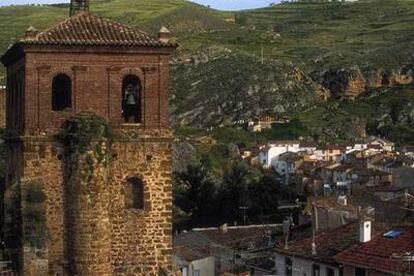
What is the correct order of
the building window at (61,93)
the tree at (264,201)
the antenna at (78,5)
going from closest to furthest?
the building window at (61,93) < the antenna at (78,5) < the tree at (264,201)

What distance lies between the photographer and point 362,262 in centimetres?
3219

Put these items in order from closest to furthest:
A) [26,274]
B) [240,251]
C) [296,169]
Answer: [26,274] < [240,251] < [296,169]

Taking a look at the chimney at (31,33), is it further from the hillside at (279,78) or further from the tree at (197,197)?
the hillside at (279,78)

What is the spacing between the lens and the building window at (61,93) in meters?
26.3

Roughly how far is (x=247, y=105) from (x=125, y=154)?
117490 millimetres

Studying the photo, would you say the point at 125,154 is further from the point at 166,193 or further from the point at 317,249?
the point at 317,249

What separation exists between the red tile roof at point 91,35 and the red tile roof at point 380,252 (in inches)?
390

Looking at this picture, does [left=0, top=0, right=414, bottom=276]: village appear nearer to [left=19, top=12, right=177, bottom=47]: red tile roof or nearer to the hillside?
[left=19, top=12, right=177, bottom=47]: red tile roof

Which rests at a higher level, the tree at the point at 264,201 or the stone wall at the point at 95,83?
the stone wall at the point at 95,83

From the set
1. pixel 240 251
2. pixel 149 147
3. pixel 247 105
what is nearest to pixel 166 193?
pixel 149 147

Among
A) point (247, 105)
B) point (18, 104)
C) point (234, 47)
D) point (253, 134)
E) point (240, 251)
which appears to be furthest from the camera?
point (234, 47)

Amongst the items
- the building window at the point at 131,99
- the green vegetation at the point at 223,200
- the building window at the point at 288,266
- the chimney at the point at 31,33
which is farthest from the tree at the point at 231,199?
the chimney at the point at 31,33

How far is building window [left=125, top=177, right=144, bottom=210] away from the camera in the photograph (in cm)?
2638

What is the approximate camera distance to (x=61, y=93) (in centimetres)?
2667
